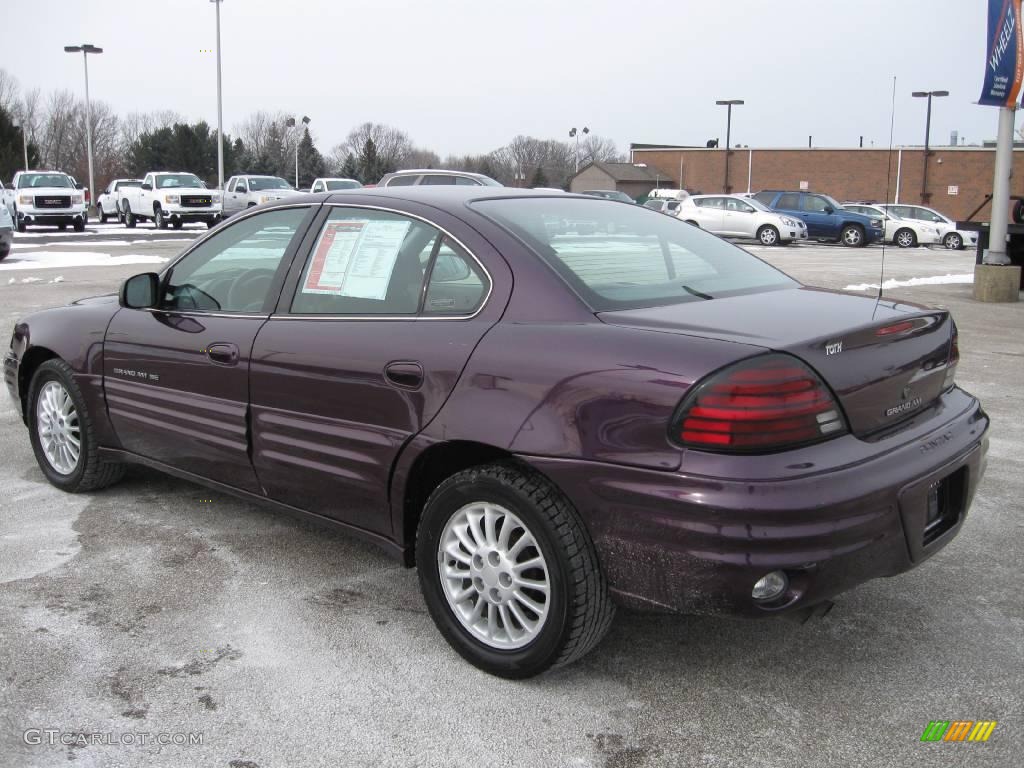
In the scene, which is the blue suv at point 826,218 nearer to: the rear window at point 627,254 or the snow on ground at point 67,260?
the snow on ground at point 67,260

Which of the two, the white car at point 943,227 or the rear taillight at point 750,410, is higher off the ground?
the white car at point 943,227

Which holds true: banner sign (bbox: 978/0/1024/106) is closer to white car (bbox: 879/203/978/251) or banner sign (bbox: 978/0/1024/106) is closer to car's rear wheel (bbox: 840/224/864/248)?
white car (bbox: 879/203/978/251)

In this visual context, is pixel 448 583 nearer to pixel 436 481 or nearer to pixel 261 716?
pixel 436 481

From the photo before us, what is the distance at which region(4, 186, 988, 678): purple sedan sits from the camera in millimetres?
2715

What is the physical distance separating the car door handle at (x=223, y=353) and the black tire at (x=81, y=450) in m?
1.13

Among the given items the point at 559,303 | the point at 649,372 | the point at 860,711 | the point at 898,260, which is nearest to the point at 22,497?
the point at 559,303

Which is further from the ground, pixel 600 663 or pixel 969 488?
→ pixel 969 488

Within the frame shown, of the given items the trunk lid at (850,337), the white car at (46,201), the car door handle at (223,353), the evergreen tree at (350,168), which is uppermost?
the evergreen tree at (350,168)

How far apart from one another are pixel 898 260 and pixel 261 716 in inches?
926

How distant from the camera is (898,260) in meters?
23.9

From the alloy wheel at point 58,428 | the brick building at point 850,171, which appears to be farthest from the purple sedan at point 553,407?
the brick building at point 850,171

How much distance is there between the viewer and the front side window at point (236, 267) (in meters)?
4.02

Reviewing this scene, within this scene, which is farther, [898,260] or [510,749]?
[898,260]

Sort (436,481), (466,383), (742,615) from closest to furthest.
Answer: (742,615) → (466,383) → (436,481)
